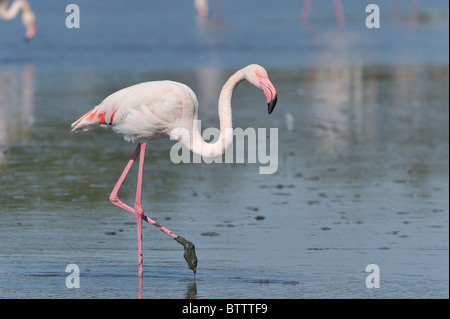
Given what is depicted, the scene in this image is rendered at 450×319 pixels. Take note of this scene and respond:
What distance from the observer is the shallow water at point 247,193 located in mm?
7781

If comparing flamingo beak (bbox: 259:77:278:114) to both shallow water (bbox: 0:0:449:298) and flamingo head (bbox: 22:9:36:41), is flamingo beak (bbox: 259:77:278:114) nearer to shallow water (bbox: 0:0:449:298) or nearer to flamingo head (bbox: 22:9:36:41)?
shallow water (bbox: 0:0:449:298)

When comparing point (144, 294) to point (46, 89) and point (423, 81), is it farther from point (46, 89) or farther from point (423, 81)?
point (423, 81)

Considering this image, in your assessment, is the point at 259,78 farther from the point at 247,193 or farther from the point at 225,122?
the point at 247,193

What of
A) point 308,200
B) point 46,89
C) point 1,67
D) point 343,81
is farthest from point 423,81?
point 308,200

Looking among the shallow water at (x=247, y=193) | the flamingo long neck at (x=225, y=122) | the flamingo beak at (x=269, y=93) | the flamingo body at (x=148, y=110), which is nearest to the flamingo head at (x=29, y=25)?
the shallow water at (x=247, y=193)

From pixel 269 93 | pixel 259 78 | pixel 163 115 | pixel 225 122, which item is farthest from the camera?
pixel 163 115

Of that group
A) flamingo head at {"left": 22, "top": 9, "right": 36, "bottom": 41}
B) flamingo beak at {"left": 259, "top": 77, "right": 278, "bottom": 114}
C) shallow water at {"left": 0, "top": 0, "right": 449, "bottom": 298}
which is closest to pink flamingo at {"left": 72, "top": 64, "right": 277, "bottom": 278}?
flamingo beak at {"left": 259, "top": 77, "right": 278, "bottom": 114}

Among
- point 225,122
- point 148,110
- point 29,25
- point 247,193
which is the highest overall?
point 29,25

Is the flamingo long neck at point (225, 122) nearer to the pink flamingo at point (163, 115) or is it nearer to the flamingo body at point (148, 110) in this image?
the pink flamingo at point (163, 115)

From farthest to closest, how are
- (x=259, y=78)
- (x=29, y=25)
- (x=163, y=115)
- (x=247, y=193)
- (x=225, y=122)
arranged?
(x=29, y=25) < (x=247, y=193) < (x=163, y=115) < (x=225, y=122) < (x=259, y=78)

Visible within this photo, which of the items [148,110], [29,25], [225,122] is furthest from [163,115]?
[29,25]

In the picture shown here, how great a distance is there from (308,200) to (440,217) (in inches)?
54.5

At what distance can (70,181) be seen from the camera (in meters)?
11.5

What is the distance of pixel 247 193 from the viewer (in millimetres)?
11070
